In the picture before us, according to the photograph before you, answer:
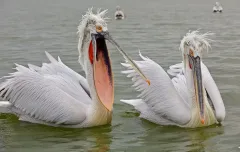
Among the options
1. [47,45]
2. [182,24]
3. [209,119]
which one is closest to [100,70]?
[209,119]

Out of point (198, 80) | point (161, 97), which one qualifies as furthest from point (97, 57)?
point (198, 80)

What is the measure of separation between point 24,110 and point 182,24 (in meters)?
13.4

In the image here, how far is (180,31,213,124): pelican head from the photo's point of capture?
559cm

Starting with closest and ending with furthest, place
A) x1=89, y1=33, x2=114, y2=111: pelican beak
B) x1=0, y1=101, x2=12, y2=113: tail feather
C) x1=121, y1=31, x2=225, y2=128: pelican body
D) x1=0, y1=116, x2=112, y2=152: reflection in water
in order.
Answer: x1=0, y1=116, x2=112, y2=152: reflection in water → x1=89, y1=33, x2=114, y2=111: pelican beak → x1=121, y1=31, x2=225, y2=128: pelican body → x1=0, y1=101, x2=12, y2=113: tail feather

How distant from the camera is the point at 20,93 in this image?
19.0ft

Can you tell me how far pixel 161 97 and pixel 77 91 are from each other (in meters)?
0.89

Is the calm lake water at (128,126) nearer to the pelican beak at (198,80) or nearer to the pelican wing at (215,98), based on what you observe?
the pelican wing at (215,98)

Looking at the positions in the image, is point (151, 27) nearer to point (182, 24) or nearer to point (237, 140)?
point (182, 24)

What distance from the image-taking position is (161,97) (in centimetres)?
575

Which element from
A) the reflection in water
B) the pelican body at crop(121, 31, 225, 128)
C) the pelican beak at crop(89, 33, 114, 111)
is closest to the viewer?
the reflection in water

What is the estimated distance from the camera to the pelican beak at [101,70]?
5.49 m

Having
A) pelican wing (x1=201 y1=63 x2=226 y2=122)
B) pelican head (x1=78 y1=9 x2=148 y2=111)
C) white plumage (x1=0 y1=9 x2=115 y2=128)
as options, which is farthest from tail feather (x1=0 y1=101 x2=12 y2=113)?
pelican wing (x1=201 y1=63 x2=226 y2=122)

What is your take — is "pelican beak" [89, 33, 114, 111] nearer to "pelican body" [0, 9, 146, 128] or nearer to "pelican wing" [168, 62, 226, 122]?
"pelican body" [0, 9, 146, 128]

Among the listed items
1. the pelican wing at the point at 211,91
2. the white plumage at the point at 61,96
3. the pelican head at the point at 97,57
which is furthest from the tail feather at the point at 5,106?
the pelican wing at the point at 211,91
